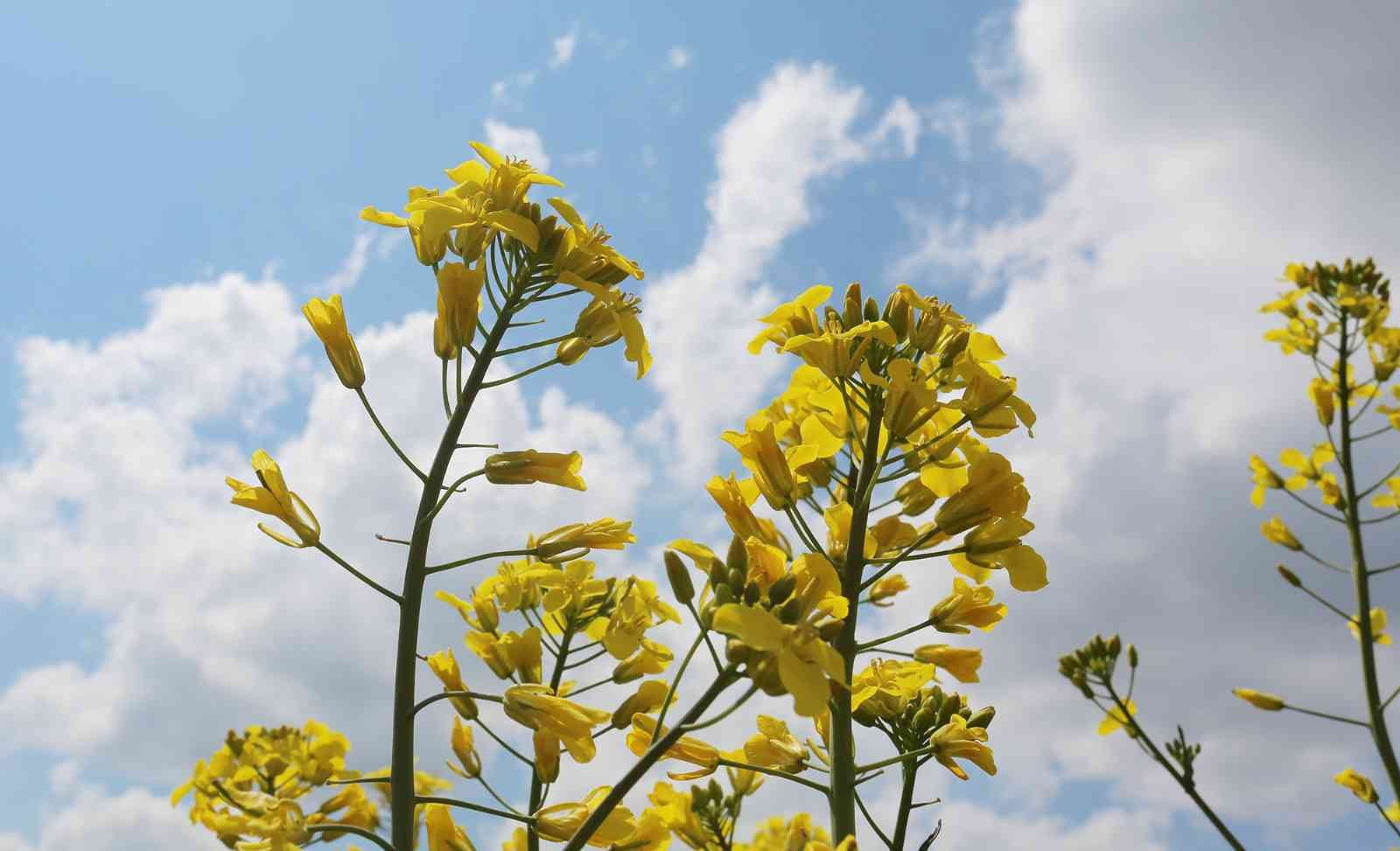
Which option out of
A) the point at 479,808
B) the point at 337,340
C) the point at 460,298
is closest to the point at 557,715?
the point at 479,808

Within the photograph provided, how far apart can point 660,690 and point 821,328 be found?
1.18 m

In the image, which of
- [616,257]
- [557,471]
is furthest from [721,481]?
[616,257]

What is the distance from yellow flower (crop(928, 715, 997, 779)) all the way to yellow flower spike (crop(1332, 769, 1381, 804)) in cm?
650

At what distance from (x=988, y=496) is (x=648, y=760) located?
135 cm

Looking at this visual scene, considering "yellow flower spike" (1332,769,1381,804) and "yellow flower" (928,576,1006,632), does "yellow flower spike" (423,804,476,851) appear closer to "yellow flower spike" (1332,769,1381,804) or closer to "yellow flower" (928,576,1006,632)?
"yellow flower" (928,576,1006,632)

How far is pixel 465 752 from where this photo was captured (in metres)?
3.27

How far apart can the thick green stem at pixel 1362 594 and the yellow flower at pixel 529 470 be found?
251 inches

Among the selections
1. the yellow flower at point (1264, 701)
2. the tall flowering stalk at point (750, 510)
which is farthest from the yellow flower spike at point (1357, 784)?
the tall flowering stalk at point (750, 510)

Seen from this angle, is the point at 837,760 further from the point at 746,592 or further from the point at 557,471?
the point at 746,592

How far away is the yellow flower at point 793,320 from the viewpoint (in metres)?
2.94

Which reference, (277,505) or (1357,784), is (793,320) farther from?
(1357,784)

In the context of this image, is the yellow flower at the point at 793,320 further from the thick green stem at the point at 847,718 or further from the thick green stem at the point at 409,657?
the thick green stem at the point at 409,657

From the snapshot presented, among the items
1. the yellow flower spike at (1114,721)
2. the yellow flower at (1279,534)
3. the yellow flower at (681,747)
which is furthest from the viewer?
the yellow flower at (1279,534)

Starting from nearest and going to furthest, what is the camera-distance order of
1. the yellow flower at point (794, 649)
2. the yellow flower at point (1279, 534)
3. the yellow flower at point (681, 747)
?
the yellow flower at point (794, 649), the yellow flower at point (681, 747), the yellow flower at point (1279, 534)
